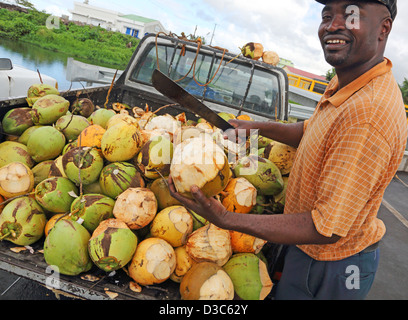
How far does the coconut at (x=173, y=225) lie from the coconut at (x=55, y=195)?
56 centimetres

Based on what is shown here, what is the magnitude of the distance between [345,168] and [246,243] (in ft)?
2.68

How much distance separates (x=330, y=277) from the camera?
1.57 meters

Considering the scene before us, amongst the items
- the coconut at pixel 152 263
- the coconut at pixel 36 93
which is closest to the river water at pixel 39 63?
the coconut at pixel 36 93

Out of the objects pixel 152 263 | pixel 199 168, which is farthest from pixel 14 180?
pixel 199 168

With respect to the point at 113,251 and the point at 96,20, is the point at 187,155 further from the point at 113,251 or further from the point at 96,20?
the point at 96,20

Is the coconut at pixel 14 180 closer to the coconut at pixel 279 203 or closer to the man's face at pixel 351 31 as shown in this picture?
the coconut at pixel 279 203

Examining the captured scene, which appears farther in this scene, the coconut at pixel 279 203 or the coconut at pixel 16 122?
the coconut at pixel 16 122

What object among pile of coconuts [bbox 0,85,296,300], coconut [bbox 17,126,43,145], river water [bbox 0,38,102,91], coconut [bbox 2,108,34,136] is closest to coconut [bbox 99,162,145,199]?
pile of coconuts [bbox 0,85,296,300]

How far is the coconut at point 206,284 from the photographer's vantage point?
1.51m

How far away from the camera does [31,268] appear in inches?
59.9

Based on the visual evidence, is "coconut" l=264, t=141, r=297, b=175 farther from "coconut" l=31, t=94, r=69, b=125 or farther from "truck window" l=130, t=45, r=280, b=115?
"coconut" l=31, t=94, r=69, b=125

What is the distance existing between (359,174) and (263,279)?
85cm

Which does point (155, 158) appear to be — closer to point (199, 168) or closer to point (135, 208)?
point (135, 208)
